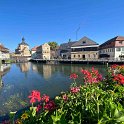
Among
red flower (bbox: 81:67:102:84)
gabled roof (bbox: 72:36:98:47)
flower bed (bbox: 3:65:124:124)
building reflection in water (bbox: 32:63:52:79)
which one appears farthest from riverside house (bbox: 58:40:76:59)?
flower bed (bbox: 3:65:124:124)

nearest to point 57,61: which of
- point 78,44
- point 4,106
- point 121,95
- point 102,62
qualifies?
point 78,44

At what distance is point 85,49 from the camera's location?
9019 cm

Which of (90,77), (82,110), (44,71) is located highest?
(90,77)

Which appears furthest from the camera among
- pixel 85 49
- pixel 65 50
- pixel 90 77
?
pixel 65 50

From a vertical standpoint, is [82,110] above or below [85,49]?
below

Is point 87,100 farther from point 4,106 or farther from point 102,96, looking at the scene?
point 4,106

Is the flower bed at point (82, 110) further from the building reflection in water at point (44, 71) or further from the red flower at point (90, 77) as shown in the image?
the building reflection in water at point (44, 71)

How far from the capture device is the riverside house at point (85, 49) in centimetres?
8828

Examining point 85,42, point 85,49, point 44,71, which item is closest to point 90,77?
point 44,71

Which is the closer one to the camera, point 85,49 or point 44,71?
point 44,71

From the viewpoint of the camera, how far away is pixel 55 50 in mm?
128500

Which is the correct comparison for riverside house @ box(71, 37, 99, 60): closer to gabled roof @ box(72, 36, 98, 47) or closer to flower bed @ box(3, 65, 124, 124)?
gabled roof @ box(72, 36, 98, 47)

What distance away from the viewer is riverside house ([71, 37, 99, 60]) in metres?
88.3

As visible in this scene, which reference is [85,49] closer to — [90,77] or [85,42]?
[85,42]
